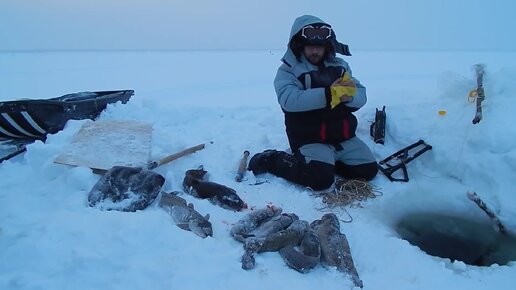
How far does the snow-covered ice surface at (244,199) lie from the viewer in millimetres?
2002

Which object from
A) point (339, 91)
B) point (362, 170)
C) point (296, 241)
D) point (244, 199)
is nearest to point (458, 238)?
point (362, 170)

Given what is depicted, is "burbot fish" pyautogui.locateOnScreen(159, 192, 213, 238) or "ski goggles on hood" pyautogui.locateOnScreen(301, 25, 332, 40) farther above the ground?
"ski goggles on hood" pyautogui.locateOnScreen(301, 25, 332, 40)

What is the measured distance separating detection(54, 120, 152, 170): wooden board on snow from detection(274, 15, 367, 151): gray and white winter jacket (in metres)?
1.35

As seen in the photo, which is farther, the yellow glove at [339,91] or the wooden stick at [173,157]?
the wooden stick at [173,157]

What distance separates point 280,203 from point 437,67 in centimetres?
1001

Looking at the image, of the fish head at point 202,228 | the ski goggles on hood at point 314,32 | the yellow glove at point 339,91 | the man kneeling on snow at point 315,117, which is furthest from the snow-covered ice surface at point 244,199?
the ski goggles on hood at point 314,32

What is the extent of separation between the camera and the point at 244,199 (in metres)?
3.03

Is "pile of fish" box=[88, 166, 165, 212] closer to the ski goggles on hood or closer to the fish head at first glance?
the fish head

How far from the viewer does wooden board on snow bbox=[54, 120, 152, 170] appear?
3.23 metres

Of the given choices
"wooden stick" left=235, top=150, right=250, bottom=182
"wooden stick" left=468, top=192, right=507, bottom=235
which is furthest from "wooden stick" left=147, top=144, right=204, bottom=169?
"wooden stick" left=468, top=192, right=507, bottom=235

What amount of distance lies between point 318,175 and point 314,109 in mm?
547

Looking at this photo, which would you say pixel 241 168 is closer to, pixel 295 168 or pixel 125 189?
pixel 295 168

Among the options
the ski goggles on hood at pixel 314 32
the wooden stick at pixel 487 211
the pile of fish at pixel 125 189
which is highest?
the ski goggles on hood at pixel 314 32

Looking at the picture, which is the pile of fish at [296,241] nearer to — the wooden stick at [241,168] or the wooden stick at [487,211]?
the wooden stick at [241,168]
